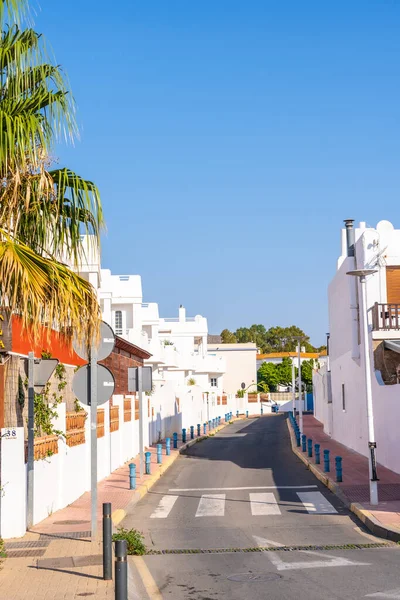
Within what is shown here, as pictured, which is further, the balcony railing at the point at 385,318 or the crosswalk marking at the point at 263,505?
the balcony railing at the point at 385,318

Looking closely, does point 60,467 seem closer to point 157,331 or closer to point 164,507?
point 164,507

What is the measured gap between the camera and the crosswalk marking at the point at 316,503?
55.7 ft

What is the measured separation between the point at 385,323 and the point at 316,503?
9.52 metres

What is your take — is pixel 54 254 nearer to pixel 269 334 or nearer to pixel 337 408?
pixel 337 408

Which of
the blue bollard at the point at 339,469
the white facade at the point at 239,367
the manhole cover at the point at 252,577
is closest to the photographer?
the manhole cover at the point at 252,577

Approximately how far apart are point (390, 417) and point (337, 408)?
51.8 feet

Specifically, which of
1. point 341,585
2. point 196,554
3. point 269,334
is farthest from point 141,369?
point 269,334

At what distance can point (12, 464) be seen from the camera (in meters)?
13.1

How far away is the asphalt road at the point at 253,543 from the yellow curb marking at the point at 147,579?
0.05ft

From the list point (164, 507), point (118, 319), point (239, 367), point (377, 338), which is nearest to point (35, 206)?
point (164, 507)

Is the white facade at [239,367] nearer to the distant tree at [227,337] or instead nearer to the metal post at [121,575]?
the distant tree at [227,337]

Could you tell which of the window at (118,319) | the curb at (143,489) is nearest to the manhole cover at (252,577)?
the curb at (143,489)

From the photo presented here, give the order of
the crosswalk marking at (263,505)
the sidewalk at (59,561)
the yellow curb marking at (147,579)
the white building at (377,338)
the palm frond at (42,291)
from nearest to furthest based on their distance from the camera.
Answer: the sidewalk at (59,561)
the yellow curb marking at (147,579)
the palm frond at (42,291)
the crosswalk marking at (263,505)
the white building at (377,338)

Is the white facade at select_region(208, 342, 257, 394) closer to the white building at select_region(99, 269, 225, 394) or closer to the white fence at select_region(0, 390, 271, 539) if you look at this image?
the white building at select_region(99, 269, 225, 394)
